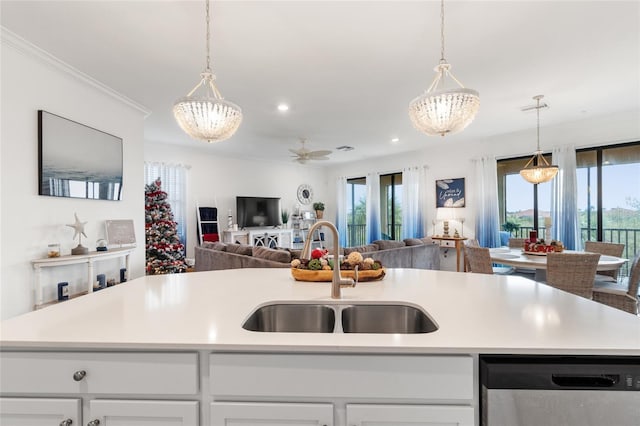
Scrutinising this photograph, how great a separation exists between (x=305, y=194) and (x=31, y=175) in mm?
6330

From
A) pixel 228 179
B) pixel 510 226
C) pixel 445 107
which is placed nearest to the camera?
pixel 445 107

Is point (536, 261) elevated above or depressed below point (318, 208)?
below

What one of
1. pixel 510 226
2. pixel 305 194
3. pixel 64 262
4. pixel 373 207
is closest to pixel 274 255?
pixel 64 262

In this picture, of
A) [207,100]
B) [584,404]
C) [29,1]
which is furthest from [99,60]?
[584,404]

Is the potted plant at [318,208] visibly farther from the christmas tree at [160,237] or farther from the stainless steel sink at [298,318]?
the stainless steel sink at [298,318]

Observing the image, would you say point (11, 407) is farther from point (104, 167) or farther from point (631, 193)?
point (631, 193)

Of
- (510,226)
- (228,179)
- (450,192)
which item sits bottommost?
(510,226)

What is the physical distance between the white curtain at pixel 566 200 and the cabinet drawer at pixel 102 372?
5804 mm

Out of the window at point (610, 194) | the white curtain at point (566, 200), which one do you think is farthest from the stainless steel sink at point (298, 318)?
the window at point (610, 194)

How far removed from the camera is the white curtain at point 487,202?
563 cm

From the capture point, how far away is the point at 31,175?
269 centimetres

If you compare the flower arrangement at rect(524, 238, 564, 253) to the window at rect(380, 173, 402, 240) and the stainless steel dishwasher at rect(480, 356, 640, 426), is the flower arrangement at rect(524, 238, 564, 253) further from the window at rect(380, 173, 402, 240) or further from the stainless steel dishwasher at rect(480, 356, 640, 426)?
the window at rect(380, 173, 402, 240)

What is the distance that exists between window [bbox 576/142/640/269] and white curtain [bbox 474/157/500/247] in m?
1.21

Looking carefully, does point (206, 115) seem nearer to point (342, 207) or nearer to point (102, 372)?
point (102, 372)
